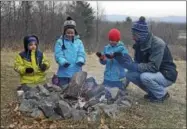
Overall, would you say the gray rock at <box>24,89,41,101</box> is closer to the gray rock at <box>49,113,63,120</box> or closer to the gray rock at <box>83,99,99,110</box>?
the gray rock at <box>49,113,63,120</box>

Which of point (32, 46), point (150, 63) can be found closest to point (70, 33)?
point (32, 46)

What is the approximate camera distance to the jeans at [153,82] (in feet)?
18.1

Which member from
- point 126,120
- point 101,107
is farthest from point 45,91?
point 126,120

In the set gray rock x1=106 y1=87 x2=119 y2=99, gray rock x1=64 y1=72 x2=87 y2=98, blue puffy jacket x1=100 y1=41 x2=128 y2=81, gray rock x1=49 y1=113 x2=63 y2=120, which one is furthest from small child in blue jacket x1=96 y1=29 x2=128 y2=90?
gray rock x1=49 y1=113 x2=63 y2=120

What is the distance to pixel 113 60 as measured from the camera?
5.88 metres

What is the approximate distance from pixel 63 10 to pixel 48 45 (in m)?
1.09

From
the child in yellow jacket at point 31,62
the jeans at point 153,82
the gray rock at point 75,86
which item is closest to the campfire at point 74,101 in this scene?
the gray rock at point 75,86

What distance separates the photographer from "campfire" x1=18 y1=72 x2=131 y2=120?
4523 millimetres

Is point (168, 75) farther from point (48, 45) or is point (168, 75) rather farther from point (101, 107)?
point (48, 45)

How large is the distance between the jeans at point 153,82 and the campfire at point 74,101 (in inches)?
16.0

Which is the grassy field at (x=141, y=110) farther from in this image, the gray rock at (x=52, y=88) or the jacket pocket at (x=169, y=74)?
the gray rock at (x=52, y=88)

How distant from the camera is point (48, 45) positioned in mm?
8133

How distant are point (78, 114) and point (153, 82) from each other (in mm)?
1435

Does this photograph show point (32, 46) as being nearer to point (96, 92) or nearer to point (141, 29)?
point (96, 92)
